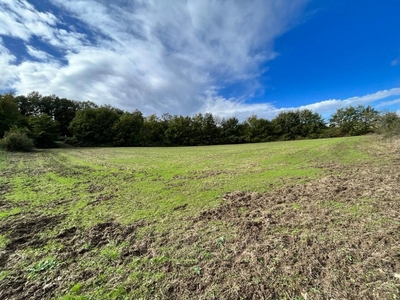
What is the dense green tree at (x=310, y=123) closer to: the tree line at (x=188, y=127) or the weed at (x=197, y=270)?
the tree line at (x=188, y=127)

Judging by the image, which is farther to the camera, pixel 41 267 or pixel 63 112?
pixel 63 112

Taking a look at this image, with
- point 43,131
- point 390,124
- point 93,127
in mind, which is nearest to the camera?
point 390,124

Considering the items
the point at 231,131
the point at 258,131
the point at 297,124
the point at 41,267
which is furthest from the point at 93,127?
the point at 297,124

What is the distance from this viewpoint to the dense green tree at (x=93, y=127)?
45.9 m

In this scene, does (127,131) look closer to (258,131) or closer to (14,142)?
(14,142)

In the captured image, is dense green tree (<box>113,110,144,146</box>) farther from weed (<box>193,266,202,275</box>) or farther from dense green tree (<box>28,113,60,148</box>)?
weed (<box>193,266,202,275</box>)

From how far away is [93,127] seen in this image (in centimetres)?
4694

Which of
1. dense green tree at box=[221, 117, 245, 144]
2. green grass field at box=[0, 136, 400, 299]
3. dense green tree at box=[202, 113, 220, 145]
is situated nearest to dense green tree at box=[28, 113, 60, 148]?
dense green tree at box=[202, 113, 220, 145]

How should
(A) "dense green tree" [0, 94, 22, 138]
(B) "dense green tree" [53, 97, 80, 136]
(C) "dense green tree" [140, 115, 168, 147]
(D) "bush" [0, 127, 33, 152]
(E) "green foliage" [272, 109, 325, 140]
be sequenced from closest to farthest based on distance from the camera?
(D) "bush" [0, 127, 33, 152] → (A) "dense green tree" [0, 94, 22, 138] → (C) "dense green tree" [140, 115, 168, 147] → (E) "green foliage" [272, 109, 325, 140] → (B) "dense green tree" [53, 97, 80, 136]

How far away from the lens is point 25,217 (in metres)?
5.30

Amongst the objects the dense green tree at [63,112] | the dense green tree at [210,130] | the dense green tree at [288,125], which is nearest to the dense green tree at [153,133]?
the dense green tree at [210,130]

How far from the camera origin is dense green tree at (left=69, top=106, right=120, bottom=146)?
45938mm

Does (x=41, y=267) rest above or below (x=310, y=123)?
below

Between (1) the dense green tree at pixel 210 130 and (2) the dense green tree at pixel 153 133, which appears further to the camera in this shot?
(1) the dense green tree at pixel 210 130
